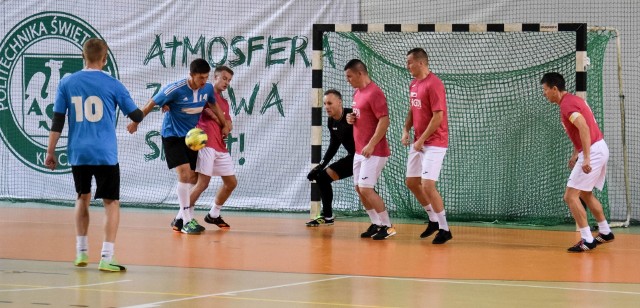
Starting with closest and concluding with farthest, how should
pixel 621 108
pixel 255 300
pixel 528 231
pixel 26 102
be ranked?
→ pixel 255 300
pixel 528 231
pixel 621 108
pixel 26 102

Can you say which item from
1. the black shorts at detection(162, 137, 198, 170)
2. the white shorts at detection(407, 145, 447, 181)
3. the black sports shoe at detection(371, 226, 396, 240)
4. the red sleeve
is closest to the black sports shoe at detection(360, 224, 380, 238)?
the black sports shoe at detection(371, 226, 396, 240)

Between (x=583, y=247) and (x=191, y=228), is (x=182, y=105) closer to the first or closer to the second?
(x=191, y=228)

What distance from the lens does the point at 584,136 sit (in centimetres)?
1085

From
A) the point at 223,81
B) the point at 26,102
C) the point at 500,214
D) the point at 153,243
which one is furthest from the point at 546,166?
the point at 26,102

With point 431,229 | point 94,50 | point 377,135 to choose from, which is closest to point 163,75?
point 377,135

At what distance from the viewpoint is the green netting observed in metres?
15.0

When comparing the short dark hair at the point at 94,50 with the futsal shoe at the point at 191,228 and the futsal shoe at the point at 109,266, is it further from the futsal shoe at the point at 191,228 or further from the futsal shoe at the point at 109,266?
the futsal shoe at the point at 191,228

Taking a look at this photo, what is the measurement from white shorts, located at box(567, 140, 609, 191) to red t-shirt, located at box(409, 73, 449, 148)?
149 cm

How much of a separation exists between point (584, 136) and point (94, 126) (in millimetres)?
5120

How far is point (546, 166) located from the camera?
15.0 metres

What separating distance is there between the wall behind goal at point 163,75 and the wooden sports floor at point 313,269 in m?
3.14

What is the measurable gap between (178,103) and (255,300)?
5730 millimetres

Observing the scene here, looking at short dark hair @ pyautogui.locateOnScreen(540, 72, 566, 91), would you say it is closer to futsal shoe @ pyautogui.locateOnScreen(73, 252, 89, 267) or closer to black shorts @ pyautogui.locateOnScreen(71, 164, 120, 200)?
black shorts @ pyautogui.locateOnScreen(71, 164, 120, 200)

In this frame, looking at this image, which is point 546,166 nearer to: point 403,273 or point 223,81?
point 223,81
